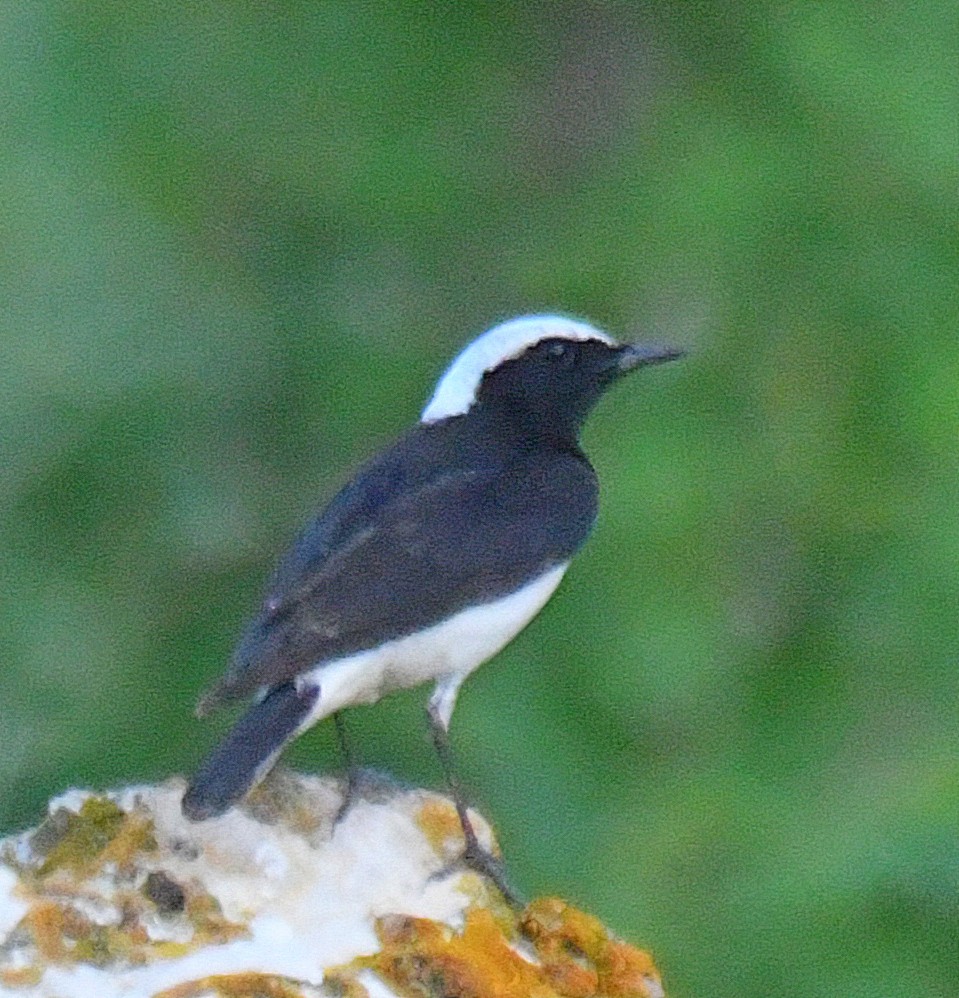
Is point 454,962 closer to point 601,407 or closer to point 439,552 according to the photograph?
point 439,552

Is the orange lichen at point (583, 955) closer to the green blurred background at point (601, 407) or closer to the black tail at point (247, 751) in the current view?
the black tail at point (247, 751)

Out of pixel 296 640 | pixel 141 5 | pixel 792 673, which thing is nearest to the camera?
pixel 296 640

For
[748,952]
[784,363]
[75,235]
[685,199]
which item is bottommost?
[748,952]

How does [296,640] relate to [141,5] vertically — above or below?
below

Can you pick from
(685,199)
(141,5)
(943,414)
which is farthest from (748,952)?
(141,5)

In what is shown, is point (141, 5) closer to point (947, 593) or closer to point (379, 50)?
point (379, 50)

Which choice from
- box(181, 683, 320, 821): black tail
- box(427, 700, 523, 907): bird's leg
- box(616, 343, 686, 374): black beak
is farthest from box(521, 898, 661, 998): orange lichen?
box(616, 343, 686, 374): black beak

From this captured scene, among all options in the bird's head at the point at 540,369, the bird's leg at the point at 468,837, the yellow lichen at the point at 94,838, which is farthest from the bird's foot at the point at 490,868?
the bird's head at the point at 540,369
